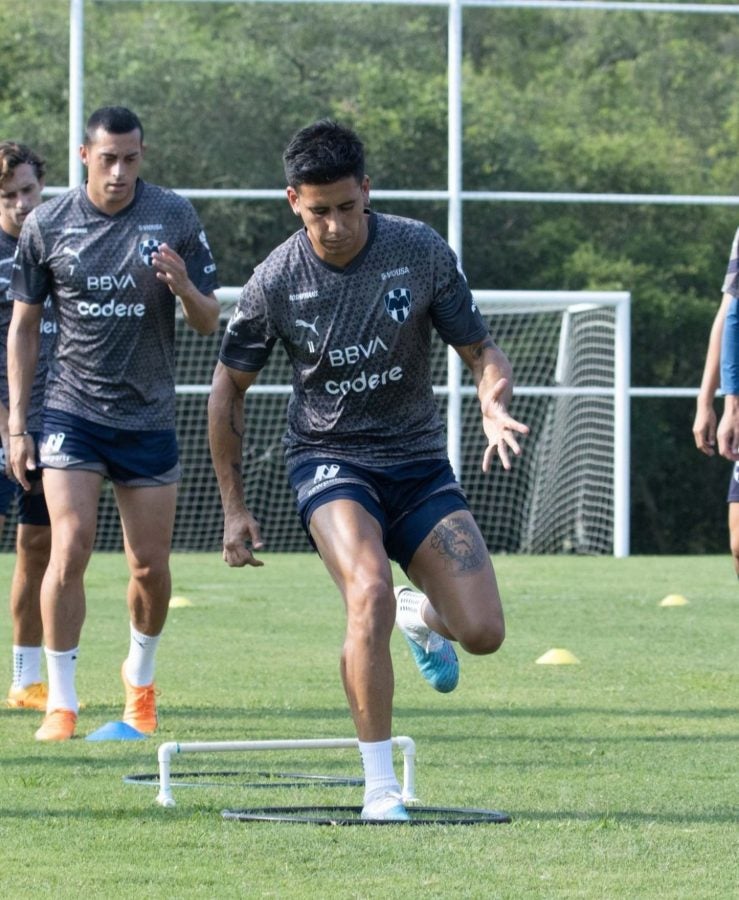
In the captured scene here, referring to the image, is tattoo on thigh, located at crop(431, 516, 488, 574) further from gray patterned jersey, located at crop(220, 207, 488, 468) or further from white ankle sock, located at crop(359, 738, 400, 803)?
white ankle sock, located at crop(359, 738, 400, 803)

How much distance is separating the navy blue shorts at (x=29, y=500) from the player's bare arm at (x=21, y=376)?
2.57ft

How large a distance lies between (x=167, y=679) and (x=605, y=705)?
218 centimetres

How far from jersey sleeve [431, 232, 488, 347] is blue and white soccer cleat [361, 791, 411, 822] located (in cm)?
141

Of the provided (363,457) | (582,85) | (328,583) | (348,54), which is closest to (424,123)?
(348,54)

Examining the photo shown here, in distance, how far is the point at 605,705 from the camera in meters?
7.80

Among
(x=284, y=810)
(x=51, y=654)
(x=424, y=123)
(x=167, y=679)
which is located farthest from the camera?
(x=424, y=123)

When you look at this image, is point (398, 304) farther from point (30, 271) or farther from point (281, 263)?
point (30, 271)

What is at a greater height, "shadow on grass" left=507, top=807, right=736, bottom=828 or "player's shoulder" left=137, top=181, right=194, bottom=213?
"player's shoulder" left=137, top=181, right=194, bottom=213

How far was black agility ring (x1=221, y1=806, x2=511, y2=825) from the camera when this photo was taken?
5121mm

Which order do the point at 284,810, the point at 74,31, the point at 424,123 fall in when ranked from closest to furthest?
the point at 284,810, the point at 74,31, the point at 424,123

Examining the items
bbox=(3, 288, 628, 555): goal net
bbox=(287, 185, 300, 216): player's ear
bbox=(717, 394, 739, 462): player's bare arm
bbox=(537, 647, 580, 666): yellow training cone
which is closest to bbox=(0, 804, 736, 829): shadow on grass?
bbox=(717, 394, 739, 462): player's bare arm

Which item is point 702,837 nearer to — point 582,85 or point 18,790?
point 18,790

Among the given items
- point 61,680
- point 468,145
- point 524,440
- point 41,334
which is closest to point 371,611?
point 61,680

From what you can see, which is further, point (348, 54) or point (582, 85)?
point (582, 85)
